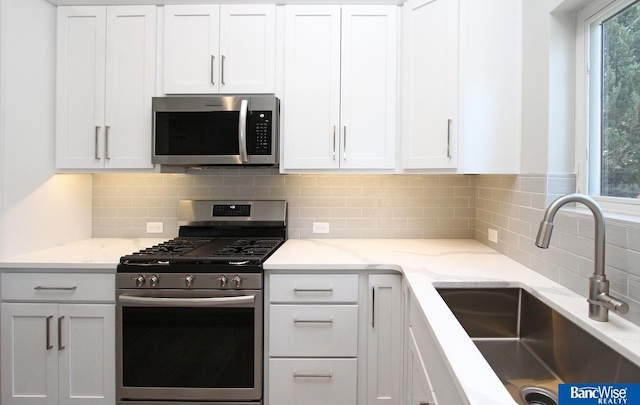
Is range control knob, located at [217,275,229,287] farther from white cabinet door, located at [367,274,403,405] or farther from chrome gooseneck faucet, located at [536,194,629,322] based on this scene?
chrome gooseneck faucet, located at [536,194,629,322]

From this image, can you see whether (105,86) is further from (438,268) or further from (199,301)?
(438,268)

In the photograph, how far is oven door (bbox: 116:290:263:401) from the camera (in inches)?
73.7

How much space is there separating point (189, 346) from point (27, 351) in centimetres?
84

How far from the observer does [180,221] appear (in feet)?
8.29

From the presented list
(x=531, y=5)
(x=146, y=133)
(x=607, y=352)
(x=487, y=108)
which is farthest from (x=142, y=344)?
(x=531, y=5)

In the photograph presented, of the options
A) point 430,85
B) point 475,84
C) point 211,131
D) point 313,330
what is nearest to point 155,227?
point 211,131

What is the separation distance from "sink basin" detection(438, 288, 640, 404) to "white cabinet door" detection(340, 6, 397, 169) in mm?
1010

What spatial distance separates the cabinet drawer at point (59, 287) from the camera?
6.29ft

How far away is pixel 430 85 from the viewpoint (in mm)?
2062

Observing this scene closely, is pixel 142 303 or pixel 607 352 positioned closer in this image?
pixel 607 352

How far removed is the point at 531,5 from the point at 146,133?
7.08ft

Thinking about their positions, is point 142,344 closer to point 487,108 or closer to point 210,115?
point 210,115

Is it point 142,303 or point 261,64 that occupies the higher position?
point 261,64

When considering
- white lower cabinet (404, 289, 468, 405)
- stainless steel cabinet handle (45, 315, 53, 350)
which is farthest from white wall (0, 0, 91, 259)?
white lower cabinet (404, 289, 468, 405)
